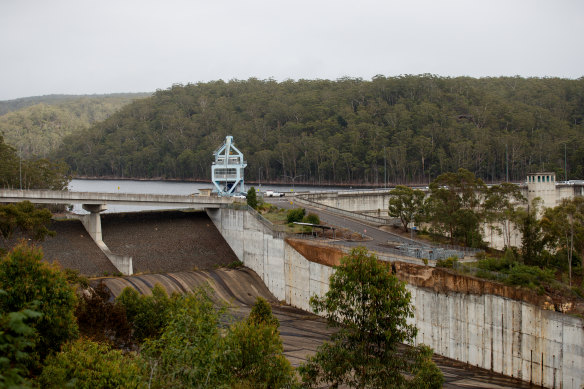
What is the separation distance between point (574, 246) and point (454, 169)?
76.4 meters

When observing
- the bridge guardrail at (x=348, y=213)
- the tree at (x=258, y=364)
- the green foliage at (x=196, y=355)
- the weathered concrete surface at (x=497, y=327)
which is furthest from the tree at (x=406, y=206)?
the green foliage at (x=196, y=355)

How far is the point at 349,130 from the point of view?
5256 inches

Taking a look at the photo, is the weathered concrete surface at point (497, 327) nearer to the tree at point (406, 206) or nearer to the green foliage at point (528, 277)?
the green foliage at point (528, 277)

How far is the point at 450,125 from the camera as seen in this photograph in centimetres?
12750

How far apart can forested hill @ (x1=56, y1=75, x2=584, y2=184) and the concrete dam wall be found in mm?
69251

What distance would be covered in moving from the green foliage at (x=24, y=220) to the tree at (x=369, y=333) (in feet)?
115

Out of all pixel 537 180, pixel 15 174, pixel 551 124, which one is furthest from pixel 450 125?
pixel 15 174

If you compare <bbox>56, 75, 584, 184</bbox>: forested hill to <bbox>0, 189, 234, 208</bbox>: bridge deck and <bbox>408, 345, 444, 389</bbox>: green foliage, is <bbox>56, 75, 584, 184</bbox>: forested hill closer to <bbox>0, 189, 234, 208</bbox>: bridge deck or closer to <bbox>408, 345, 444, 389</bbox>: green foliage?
<bbox>0, 189, 234, 208</bbox>: bridge deck

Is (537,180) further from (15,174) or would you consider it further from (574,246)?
(15,174)

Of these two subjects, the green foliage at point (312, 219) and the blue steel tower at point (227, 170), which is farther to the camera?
the blue steel tower at point (227, 170)

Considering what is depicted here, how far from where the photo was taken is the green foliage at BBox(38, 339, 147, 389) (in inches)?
781

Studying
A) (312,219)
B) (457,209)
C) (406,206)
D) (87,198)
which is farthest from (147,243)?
(457,209)

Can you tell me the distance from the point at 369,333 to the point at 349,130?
112 metres

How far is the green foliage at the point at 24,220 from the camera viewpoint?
165 feet
